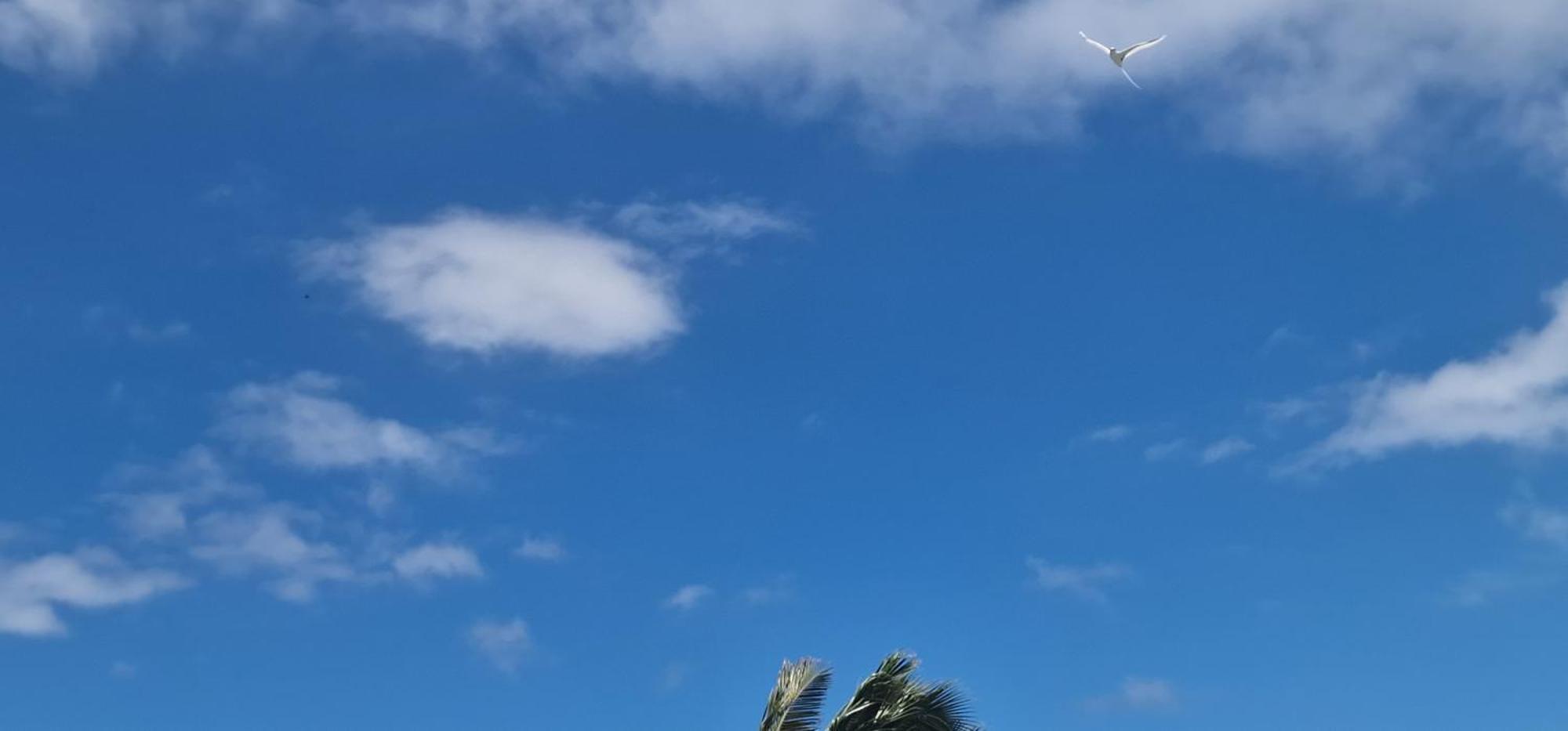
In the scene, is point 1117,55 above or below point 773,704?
above

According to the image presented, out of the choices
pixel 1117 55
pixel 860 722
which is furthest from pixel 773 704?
pixel 1117 55

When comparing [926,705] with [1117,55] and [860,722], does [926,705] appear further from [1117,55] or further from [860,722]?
[1117,55]

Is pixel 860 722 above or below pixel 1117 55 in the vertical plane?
below

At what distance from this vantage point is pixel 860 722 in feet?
103

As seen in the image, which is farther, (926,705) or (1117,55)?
(1117,55)

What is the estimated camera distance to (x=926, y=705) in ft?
102

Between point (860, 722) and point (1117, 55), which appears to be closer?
point (860, 722)

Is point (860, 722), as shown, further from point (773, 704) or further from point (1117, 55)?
point (1117, 55)

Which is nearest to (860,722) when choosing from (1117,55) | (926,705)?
(926,705)

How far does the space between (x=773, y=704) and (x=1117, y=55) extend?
13.1 m

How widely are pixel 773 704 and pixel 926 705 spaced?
2449 mm

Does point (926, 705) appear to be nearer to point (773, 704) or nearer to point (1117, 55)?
point (773, 704)

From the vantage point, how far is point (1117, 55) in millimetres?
34812

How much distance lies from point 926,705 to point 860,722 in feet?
3.60
